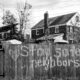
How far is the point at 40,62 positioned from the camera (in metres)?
8.75

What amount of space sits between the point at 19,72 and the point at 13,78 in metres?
0.32

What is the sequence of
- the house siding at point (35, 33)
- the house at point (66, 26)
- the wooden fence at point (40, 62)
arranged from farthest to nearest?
the house siding at point (35, 33)
the house at point (66, 26)
the wooden fence at point (40, 62)

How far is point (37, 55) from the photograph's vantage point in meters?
8.72

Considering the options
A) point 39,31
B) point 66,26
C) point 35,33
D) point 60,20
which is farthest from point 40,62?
point 35,33

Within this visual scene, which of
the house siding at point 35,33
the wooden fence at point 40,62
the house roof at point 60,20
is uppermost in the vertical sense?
the house roof at point 60,20

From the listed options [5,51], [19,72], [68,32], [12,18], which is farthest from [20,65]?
[12,18]

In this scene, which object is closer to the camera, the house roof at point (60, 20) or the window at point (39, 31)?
the house roof at point (60, 20)

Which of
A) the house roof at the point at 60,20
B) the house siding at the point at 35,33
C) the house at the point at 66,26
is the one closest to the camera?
the house at the point at 66,26

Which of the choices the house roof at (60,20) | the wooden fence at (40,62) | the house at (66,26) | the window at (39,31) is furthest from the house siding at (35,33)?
the wooden fence at (40,62)

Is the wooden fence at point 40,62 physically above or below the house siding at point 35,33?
below

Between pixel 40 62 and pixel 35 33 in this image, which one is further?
pixel 35 33

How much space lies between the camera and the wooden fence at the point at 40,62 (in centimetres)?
808

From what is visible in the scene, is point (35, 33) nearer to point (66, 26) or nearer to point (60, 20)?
point (60, 20)

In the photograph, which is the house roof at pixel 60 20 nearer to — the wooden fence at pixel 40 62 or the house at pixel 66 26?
the house at pixel 66 26
